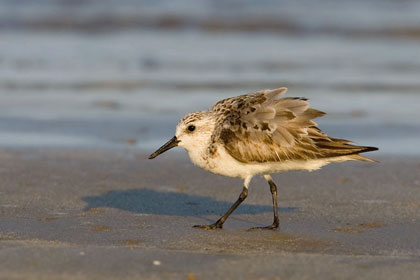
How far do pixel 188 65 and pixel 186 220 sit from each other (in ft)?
28.1

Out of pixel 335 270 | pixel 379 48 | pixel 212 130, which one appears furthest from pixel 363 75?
pixel 335 270

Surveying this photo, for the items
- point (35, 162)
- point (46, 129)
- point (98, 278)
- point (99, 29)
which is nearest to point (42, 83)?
point (46, 129)

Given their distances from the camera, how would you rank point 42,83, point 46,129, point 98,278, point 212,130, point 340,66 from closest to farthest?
point 98,278, point 212,130, point 46,129, point 42,83, point 340,66

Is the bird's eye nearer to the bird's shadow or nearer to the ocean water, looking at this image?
the bird's shadow

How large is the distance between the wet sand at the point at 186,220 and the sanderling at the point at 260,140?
52cm

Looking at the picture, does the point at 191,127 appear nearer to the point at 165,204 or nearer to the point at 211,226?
the point at 211,226

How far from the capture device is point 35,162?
8555mm

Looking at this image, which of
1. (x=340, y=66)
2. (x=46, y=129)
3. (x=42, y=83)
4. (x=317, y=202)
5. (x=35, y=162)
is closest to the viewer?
(x=317, y=202)

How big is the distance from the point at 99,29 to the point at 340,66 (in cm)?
764

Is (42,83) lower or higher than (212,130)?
lower

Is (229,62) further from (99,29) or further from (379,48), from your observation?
(99,29)

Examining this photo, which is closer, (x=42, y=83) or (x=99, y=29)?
(x=42, y=83)

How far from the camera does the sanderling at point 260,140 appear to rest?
6.23 meters

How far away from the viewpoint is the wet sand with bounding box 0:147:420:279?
5039mm
